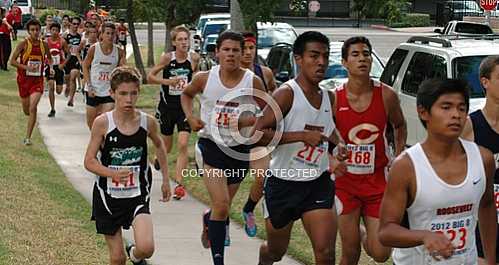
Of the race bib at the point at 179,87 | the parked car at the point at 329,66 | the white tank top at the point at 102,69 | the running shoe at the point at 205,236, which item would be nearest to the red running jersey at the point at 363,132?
the running shoe at the point at 205,236

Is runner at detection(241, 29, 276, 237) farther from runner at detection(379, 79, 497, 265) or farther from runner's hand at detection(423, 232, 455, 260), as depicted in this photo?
runner's hand at detection(423, 232, 455, 260)

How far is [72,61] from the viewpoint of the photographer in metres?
21.8

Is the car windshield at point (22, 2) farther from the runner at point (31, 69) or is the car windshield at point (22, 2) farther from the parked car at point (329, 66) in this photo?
the runner at point (31, 69)

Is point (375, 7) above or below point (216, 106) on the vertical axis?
above

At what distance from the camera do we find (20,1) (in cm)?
5188

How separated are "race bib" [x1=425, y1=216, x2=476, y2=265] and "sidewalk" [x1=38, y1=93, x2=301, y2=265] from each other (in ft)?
12.5

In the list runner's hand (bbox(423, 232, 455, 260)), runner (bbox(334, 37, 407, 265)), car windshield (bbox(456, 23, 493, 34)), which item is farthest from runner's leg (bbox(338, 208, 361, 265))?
car windshield (bbox(456, 23, 493, 34))

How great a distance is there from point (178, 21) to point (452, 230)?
1766 cm

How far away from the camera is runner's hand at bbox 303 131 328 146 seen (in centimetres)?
687

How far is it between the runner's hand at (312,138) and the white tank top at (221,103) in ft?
5.14

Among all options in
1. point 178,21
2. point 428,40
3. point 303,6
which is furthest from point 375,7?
point 178,21

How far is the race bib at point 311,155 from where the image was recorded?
7.00 m

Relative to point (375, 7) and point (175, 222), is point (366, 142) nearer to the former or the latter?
point (175, 222)

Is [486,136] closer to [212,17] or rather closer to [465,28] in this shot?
[465,28]
